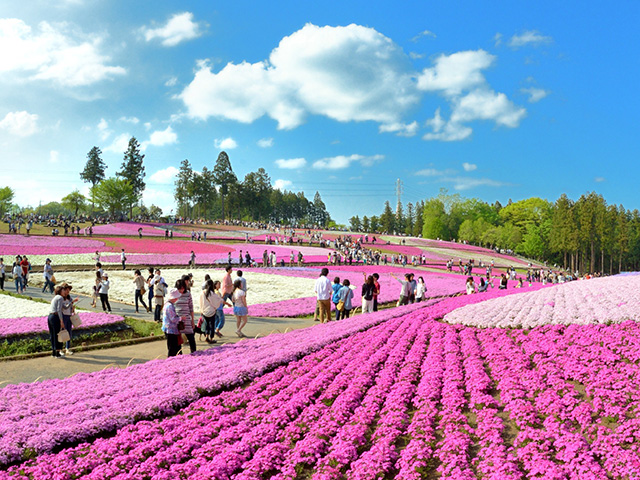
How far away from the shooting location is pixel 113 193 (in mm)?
94500

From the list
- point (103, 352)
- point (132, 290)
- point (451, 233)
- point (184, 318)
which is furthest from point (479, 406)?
point (451, 233)

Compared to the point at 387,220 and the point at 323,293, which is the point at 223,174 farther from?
the point at 323,293

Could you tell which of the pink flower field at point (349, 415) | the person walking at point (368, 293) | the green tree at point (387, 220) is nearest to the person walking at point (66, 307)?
the pink flower field at point (349, 415)

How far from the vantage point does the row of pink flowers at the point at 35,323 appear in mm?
15231

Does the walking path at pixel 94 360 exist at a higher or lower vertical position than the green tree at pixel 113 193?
lower

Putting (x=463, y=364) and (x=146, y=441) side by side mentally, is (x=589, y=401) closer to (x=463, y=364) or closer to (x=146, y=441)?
(x=463, y=364)

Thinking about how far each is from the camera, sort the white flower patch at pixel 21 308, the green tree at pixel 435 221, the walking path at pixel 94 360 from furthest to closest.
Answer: the green tree at pixel 435 221 → the white flower patch at pixel 21 308 → the walking path at pixel 94 360

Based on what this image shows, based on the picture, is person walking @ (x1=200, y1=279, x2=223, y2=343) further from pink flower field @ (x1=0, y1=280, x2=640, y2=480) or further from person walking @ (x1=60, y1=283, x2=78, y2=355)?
person walking @ (x1=60, y1=283, x2=78, y2=355)

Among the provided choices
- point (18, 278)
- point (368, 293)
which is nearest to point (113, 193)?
point (18, 278)

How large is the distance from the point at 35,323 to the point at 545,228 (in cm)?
11534

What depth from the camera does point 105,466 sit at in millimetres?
5914

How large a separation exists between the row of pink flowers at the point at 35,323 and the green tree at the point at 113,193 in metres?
84.6

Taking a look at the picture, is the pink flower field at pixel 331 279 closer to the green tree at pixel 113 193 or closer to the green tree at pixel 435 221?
the green tree at pixel 113 193

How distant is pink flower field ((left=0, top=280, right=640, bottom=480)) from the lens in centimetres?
572
